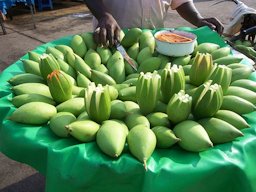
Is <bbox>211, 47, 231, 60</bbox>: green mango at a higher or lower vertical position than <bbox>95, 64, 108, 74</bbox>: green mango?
higher

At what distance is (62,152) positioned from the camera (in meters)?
1.03

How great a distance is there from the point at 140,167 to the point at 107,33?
89 cm

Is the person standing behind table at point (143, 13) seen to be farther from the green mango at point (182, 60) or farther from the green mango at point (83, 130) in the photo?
the green mango at point (83, 130)

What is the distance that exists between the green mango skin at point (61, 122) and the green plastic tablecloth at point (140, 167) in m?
0.03

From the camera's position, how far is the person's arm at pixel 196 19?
2.07 metres

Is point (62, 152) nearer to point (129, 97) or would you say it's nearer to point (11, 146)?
point (11, 146)

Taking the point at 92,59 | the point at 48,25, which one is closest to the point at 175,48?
the point at 92,59

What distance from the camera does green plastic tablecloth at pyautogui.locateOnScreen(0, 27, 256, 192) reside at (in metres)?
0.98

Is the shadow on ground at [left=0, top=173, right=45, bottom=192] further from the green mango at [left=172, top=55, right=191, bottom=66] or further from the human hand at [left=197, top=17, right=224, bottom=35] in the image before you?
the human hand at [left=197, top=17, right=224, bottom=35]

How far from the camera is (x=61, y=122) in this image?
110cm

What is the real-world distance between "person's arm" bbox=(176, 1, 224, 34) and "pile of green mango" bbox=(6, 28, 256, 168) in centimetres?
63

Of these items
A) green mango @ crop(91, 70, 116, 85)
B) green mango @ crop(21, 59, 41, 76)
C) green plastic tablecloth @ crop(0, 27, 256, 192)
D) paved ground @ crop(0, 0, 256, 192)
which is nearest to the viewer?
green plastic tablecloth @ crop(0, 27, 256, 192)

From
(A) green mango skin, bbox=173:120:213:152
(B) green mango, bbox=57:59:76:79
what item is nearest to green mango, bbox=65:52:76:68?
(B) green mango, bbox=57:59:76:79

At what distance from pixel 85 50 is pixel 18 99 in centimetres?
53
